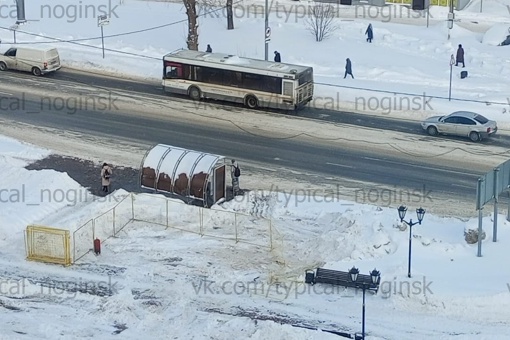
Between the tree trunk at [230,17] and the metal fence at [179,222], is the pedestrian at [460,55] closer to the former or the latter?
the tree trunk at [230,17]

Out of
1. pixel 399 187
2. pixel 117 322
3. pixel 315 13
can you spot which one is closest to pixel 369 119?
pixel 399 187

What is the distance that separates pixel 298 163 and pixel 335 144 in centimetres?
238

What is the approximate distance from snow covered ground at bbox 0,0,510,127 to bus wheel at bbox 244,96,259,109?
2490mm

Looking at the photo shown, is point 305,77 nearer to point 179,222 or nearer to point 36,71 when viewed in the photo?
point 179,222

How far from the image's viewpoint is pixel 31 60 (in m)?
46.1

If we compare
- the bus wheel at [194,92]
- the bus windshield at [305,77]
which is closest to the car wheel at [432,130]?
the bus windshield at [305,77]

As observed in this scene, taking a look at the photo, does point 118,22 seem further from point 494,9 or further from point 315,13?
point 494,9

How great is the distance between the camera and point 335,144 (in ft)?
127

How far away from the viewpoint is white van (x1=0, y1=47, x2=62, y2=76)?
4597 cm

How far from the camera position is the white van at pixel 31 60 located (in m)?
46.0

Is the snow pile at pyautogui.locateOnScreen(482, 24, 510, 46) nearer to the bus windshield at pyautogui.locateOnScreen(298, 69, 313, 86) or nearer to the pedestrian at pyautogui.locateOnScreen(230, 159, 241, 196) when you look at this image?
the bus windshield at pyautogui.locateOnScreen(298, 69, 313, 86)

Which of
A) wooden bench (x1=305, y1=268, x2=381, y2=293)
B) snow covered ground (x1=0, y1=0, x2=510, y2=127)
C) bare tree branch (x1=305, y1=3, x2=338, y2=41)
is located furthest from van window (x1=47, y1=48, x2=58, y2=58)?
wooden bench (x1=305, y1=268, x2=381, y2=293)

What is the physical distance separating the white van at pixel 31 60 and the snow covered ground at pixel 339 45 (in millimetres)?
1762

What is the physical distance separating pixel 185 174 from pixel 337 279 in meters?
8.04
